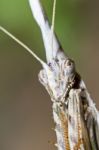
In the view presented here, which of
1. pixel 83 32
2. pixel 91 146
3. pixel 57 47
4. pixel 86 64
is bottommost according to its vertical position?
pixel 91 146

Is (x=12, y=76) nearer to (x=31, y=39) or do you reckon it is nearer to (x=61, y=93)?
(x=31, y=39)

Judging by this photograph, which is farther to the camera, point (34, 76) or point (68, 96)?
point (34, 76)

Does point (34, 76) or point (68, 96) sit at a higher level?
point (34, 76)

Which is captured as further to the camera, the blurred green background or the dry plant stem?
the blurred green background

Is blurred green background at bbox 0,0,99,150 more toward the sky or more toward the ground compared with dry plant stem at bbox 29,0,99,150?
more toward the sky

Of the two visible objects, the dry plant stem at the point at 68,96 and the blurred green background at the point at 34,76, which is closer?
the dry plant stem at the point at 68,96

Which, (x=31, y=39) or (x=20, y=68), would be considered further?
(x=20, y=68)

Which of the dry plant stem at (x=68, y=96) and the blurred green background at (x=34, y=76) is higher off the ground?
the blurred green background at (x=34, y=76)

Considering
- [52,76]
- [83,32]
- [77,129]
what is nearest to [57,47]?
[52,76]
